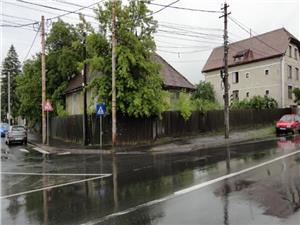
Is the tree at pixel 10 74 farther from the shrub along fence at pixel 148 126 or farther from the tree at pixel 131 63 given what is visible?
the tree at pixel 131 63

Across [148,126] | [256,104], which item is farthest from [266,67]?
[148,126]

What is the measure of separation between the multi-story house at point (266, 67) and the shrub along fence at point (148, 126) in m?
13.0

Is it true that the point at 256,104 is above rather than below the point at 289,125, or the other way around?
above

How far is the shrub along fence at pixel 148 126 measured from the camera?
76.7 feet

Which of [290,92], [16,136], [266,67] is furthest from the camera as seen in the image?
[290,92]

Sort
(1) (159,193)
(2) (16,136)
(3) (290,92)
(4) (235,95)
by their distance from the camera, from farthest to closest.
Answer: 1. (4) (235,95)
2. (3) (290,92)
3. (2) (16,136)
4. (1) (159,193)

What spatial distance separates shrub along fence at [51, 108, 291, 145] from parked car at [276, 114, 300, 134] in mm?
4128

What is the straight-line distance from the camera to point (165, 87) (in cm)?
2828

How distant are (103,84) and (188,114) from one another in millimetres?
6759

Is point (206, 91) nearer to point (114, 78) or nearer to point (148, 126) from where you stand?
point (148, 126)

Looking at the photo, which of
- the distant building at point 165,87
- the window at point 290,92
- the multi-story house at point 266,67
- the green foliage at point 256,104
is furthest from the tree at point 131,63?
the window at point 290,92

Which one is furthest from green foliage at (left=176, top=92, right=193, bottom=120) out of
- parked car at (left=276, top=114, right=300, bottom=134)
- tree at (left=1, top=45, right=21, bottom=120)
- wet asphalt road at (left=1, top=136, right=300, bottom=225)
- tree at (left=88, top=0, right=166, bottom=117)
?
tree at (left=1, top=45, right=21, bottom=120)

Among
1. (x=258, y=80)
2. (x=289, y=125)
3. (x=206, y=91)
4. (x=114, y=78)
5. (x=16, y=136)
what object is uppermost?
(x=258, y=80)

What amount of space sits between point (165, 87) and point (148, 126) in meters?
5.37
